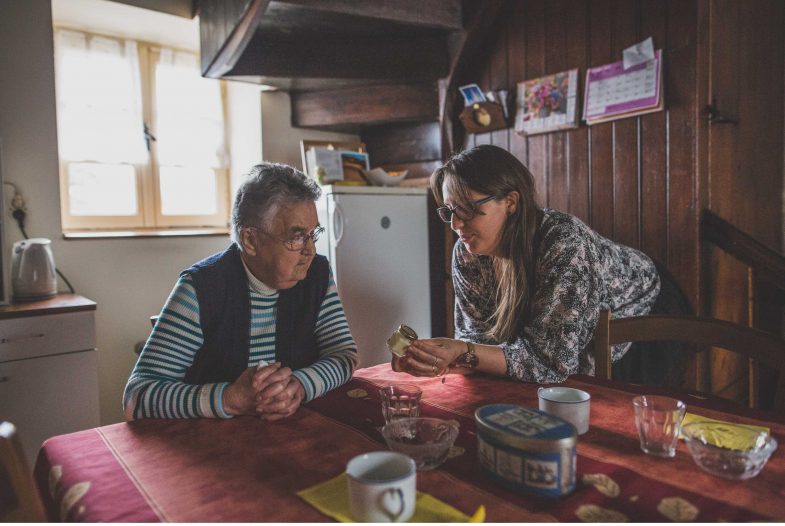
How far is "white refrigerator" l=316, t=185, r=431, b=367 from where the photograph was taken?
9.26 feet

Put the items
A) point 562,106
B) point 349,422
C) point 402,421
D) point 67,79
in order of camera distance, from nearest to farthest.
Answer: point 402,421, point 349,422, point 562,106, point 67,79

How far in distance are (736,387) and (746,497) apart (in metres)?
2.11

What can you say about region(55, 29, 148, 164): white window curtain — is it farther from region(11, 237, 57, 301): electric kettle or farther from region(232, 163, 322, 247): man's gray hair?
region(232, 163, 322, 247): man's gray hair

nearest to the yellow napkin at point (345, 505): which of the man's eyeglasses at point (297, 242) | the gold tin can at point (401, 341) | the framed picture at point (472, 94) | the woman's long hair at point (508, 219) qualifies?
the gold tin can at point (401, 341)

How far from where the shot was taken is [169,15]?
3023 mm

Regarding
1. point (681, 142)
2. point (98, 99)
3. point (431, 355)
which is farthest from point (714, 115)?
point (98, 99)

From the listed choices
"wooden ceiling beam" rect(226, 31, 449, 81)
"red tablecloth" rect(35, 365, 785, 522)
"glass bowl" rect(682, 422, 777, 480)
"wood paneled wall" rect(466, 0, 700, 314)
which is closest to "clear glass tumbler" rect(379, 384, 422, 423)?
"red tablecloth" rect(35, 365, 785, 522)

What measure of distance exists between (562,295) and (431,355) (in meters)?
0.38

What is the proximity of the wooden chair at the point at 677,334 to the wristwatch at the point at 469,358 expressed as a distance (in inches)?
12.3

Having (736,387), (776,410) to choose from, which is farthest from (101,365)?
(736,387)

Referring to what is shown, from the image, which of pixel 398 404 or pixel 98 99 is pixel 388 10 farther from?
pixel 398 404

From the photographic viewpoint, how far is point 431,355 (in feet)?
4.07

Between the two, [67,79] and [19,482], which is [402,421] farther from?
[67,79]

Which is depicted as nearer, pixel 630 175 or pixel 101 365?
pixel 630 175
